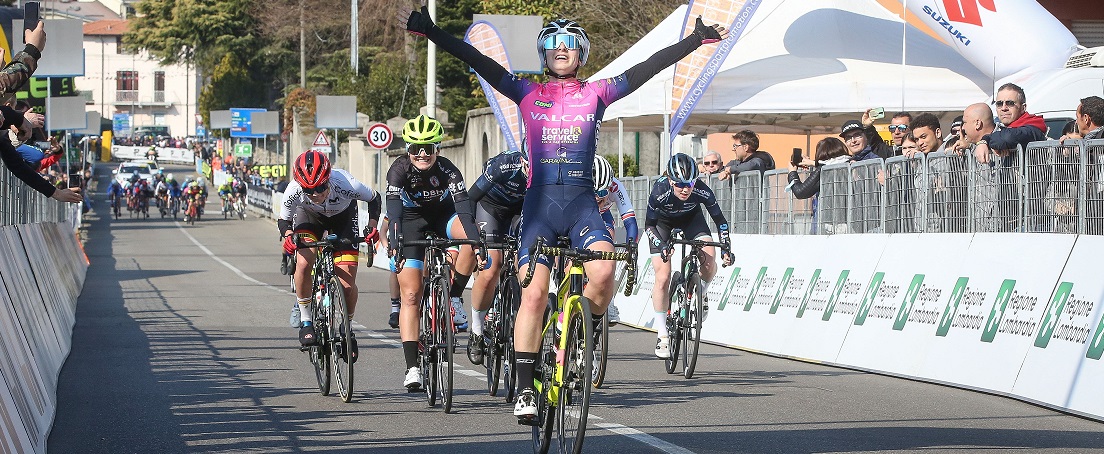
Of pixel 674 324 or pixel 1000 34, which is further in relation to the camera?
A: pixel 1000 34

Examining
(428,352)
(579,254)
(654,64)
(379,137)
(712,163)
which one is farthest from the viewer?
(379,137)

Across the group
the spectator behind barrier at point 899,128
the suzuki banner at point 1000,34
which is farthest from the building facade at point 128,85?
the spectator behind barrier at point 899,128

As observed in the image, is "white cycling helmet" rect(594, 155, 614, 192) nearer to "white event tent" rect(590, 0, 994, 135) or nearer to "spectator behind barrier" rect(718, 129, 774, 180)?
"spectator behind barrier" rect(718, 129, 774, 180)

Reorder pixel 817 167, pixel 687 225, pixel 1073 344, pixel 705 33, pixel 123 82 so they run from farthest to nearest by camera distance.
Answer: pixel 123 82, pixel 817 167, pixel 687 225, pixel 1073 344, pixel 705 33

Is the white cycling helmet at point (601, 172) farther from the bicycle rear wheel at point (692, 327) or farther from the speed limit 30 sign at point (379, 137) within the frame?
the speed limit 30 sign at point (379, 137)

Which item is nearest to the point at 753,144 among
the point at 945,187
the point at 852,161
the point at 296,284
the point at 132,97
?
the point at 852,161

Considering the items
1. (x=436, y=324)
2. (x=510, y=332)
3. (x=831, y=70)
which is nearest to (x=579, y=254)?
(x=436, y=324)

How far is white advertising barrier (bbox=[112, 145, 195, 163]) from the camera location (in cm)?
13325

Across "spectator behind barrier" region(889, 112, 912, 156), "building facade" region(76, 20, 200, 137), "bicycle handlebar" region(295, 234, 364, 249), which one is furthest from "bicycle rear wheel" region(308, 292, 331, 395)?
"building facade" region(76, 20, 200, 137)

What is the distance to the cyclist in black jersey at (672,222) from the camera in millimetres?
13203

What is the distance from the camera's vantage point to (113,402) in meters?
10.6

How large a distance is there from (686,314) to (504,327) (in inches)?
103

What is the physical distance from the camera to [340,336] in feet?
35.2

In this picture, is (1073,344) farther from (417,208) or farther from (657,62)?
(417,208)
